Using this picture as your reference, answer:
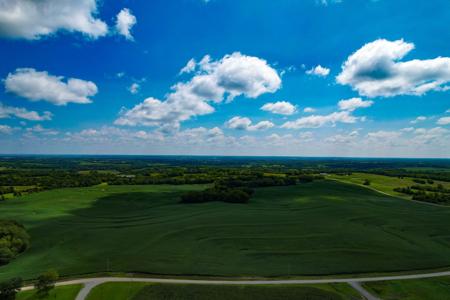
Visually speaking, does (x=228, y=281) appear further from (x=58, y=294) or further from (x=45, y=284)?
(x=45, y=284)

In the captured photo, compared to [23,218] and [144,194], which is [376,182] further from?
[23,218]

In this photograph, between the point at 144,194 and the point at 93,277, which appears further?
the point at 144,194

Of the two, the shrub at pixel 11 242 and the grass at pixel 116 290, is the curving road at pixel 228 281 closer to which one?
the grass at pixel 116 290

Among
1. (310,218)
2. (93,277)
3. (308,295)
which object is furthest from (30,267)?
(310,218)

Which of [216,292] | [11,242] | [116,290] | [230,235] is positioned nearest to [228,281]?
[216,292]

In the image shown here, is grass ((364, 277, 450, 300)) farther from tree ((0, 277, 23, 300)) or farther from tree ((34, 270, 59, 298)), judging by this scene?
tree ((0, 277, 23, 300))
